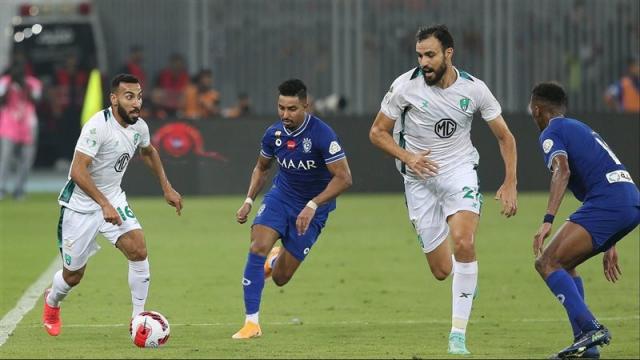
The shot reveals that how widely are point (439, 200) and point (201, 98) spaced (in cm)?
1546

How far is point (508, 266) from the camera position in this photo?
16828 millimetres

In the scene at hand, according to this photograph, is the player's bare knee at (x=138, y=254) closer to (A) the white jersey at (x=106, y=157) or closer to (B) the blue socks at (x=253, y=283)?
(A) the white jersey at (x=106, y=157)

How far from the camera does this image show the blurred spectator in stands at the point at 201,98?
1065 inches

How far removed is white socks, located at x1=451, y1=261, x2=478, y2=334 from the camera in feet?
37.1

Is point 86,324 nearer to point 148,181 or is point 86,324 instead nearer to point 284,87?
point 284,87

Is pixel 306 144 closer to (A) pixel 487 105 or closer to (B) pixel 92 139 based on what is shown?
(A) pixel 487 105

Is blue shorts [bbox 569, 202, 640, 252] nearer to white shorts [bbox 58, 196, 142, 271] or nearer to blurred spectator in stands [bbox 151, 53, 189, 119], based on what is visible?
white shorts [bbox 58, 196, 142, 271]

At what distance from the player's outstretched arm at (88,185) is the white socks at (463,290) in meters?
2.51

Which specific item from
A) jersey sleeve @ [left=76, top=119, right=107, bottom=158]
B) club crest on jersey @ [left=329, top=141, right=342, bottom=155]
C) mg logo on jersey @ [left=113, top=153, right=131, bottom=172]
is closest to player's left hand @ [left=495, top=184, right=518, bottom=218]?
club crest on jersey @ [left=329, top=141, right=342, bottom=155]

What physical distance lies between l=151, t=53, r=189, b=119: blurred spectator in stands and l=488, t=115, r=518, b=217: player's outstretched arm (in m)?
16.3

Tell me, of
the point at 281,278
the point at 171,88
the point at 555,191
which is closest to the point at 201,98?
the point at 171,88

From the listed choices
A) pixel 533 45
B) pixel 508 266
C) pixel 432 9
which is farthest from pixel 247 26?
pixel 508 266

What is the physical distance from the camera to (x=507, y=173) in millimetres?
11492

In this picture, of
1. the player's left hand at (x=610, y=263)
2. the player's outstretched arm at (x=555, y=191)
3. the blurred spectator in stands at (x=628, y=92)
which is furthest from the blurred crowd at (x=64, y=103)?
the player's outstretched arm at (x=555, y=191)
